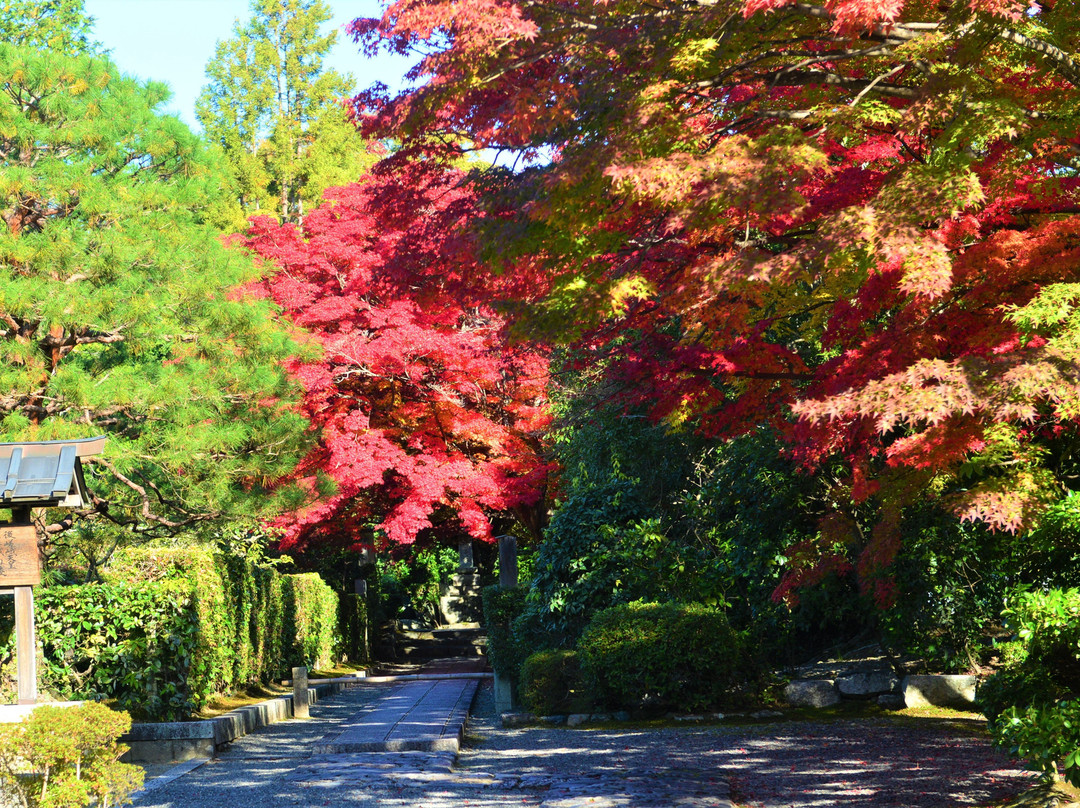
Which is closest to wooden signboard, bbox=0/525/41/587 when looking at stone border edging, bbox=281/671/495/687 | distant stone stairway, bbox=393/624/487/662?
stone border edging, bbox=281/671/495/687

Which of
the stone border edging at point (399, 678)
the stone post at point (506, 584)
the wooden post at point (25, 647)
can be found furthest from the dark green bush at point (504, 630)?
the wooden post at point (25, 647)

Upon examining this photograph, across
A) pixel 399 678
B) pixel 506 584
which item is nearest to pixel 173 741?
pixel 506 584

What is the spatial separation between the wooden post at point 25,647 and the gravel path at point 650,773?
1376 mm

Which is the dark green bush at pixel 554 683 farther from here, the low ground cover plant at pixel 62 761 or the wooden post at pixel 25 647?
the low ground cover plant at pixel 62 761

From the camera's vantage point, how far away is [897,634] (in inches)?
319

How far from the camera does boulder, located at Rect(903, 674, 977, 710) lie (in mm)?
7848

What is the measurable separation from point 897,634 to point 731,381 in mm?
2969

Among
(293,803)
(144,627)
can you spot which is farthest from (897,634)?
(144,627)

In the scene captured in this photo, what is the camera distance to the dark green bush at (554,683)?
9406mm

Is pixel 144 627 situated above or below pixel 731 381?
→ below

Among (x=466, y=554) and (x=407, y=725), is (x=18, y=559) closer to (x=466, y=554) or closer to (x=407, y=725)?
(x=407, y=725)

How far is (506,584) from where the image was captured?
38.4ft

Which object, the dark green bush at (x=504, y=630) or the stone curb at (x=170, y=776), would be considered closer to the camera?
the stone curb at (x=170, y=776)

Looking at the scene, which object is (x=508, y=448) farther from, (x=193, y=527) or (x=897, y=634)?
(x=897, y=634)
